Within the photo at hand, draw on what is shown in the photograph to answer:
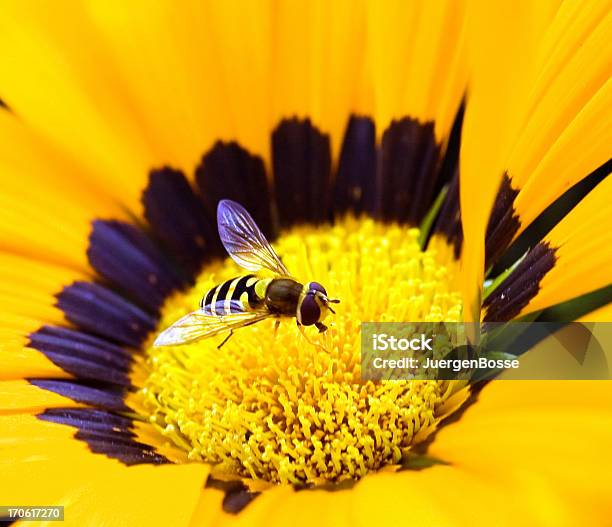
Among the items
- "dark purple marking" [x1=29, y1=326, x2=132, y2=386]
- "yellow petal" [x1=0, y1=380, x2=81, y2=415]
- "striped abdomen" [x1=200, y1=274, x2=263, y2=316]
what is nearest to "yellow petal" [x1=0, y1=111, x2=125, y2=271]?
"dark purple marking" [x1=29, y1=326, x2=132, y2=386]

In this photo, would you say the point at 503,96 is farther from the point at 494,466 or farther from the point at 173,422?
the point at 173,422

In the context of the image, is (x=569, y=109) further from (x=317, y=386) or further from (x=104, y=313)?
(x=104, y=313)

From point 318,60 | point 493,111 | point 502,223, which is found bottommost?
point 502,223

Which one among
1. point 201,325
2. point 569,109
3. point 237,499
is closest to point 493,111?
point 569,109

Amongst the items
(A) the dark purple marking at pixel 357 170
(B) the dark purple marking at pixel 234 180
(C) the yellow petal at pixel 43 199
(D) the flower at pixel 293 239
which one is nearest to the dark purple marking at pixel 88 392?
(D) the flower at pixel 293 239

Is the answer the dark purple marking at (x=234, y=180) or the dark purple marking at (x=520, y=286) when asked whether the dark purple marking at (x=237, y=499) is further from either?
the dark purple marking at (x=234, y=180)

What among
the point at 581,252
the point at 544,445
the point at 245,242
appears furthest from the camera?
the point at 245,242

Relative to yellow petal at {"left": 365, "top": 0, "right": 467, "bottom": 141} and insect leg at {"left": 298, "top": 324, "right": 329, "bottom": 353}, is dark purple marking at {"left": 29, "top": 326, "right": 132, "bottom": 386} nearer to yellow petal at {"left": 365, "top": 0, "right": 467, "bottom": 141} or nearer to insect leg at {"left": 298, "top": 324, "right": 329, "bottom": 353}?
insect leg at {"left": 298, "top": 324, "right": 329, "bottom": 353}
